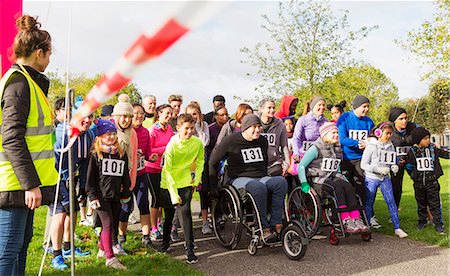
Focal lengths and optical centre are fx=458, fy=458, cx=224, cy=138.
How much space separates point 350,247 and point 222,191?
1.73 metres

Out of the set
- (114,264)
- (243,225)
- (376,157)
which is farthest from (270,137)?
(114,264)

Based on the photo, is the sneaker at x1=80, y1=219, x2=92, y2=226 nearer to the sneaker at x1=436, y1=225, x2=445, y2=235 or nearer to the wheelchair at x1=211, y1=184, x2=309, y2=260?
the wheelchair at x1=211, y1=184, x2=309, y2=260

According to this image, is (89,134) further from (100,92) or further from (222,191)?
(100,92)

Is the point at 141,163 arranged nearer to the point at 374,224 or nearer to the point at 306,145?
the point at 306,145

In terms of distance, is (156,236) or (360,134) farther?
(360,134)

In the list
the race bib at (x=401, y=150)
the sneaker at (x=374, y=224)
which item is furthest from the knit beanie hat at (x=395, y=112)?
the sneaker at (x=374, y=224)

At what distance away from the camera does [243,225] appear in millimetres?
5652

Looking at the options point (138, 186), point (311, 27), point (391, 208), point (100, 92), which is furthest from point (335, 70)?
point (100, 92)

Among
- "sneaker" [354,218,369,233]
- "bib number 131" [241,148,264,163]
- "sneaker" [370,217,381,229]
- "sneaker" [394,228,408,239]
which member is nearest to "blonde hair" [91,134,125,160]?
"bib number 131" [241,148,264,163]

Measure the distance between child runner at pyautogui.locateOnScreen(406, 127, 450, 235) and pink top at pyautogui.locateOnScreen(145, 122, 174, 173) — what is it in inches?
142

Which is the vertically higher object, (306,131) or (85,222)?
(306,131)

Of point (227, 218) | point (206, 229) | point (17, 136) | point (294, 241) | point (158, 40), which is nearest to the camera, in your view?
point (158, 40)

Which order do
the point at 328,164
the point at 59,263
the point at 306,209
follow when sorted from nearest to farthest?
1. the point at 59,263
2. the point at 328,164
3. the point at 306,209

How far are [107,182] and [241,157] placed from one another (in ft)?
5.71
